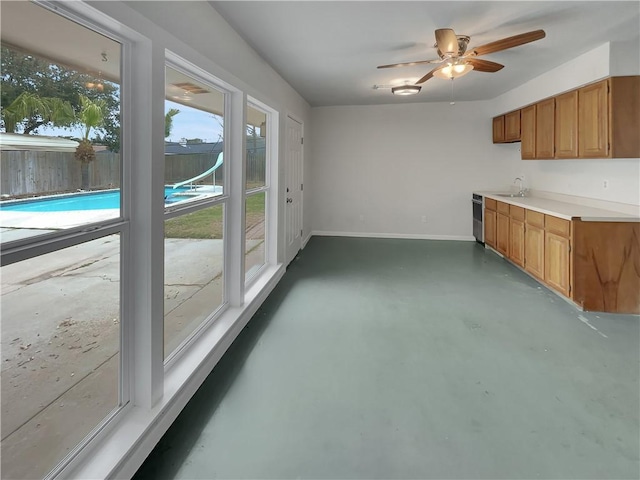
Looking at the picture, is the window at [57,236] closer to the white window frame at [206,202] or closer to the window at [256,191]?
the white window frame at [206,202]

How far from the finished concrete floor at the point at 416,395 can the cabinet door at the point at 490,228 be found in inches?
81.2

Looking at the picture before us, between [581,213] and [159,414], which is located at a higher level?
[581,213]

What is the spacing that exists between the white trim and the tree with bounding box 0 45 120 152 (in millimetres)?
1282

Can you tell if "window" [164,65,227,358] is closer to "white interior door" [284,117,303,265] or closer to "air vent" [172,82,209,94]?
"air vent" [172,82,209,94]

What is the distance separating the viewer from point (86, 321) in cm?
182

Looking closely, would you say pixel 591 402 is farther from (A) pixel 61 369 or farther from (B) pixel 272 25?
(B) pixel 272 25

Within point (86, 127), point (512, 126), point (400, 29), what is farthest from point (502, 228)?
point (86, 127)

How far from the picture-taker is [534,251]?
4.61 metres

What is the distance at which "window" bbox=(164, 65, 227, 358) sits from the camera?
97.7 inches

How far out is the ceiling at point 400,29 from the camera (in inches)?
Result: 111

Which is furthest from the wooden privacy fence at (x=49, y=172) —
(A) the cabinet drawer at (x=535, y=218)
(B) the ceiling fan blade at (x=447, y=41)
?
(A) the cabinet drawer at (x=535, y=218)

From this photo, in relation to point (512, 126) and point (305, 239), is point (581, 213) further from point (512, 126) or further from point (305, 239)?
point (305, 239)

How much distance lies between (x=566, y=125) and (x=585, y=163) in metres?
0.55

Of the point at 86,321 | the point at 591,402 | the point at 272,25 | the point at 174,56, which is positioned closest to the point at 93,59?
the point at 174,56
